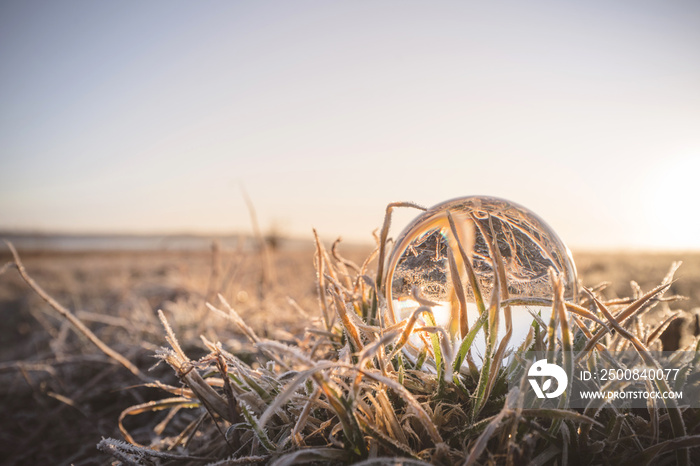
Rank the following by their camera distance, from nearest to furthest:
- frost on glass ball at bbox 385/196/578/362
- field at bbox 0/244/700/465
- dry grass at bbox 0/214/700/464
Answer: dry grass at bbox 0/214/700/464 → frost on glass ball at bbox 385/196/578/362 → field at bbox 0/244/700/465

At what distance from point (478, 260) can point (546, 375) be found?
37 centimetres

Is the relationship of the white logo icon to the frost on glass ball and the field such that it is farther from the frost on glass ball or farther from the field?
the field

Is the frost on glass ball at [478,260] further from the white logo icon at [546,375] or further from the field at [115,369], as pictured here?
the field at [115,369]

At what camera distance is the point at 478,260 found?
1373 millimetres

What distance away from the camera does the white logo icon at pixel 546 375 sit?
1.14 meters

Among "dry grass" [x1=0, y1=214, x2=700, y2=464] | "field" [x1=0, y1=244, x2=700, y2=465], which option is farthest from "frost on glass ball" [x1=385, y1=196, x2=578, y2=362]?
"field" [x1=0, y1=244, x2=700, y2=465]

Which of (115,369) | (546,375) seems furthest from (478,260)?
(115,369)

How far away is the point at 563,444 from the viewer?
43.9 inches

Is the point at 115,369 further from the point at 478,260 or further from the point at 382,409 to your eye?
the point at 478,260

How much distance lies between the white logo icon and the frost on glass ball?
157mm

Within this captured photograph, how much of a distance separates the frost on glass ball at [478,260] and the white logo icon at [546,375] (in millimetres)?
157

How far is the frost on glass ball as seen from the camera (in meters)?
1.34

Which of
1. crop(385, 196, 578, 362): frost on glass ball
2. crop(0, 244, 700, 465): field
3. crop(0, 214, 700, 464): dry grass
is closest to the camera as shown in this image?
crop(0, 214, 700, 464): dry grass

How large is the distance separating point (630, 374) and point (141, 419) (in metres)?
2.46
